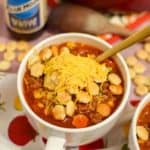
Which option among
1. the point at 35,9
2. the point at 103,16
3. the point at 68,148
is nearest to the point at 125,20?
the point at 103,16

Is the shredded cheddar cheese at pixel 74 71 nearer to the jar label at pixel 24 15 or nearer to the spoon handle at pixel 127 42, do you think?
the spoon handle at pixel 127 42

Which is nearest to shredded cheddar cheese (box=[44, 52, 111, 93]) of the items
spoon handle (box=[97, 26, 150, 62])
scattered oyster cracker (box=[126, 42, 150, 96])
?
spoon handle (box=[97, 26, 150, 62])

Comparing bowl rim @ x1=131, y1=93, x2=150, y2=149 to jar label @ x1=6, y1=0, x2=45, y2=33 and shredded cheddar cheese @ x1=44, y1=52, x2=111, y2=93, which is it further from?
jar label @ x1=6, y1=0, x2=45, y2=33

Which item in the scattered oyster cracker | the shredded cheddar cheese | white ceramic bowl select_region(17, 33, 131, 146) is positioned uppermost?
the shredded cheddar cheese

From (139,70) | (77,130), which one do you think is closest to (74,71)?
(77,130)

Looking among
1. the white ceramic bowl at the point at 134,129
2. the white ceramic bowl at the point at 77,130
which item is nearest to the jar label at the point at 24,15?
the white ceramic bowl at the point at 77,130

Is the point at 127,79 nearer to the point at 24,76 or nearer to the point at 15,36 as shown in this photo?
the point at 24,76

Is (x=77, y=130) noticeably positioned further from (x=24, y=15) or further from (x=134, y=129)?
(x=24, y=15)
